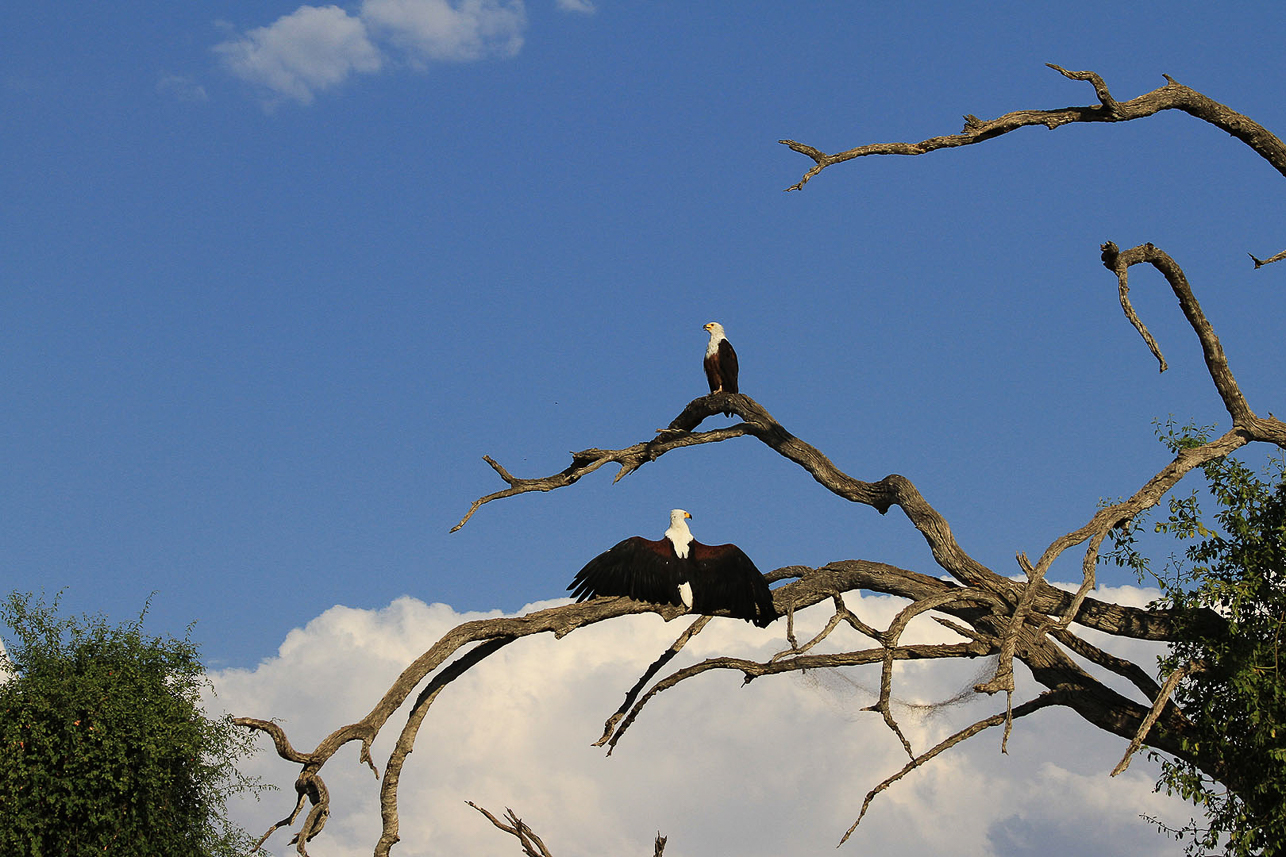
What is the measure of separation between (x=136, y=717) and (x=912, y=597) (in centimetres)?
915

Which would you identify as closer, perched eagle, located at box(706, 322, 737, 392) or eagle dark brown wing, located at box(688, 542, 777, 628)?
eagle dark brown wing, located at box(688, 542, 777, 628)

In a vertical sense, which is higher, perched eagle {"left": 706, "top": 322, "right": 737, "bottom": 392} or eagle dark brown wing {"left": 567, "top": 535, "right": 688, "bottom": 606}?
perched eagle {"left": 706, "top": 322, "right": 737, "bottom": 392}

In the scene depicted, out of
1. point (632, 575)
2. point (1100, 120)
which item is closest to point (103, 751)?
point (632, 575)

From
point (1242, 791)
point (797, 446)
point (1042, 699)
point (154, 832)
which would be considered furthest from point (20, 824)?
point (1242, 791)

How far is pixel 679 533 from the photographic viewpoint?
943cm

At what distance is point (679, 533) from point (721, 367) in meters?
2.57

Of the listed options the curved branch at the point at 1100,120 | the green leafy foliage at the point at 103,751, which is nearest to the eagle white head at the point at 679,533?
the curved branch at the point at 1100,120

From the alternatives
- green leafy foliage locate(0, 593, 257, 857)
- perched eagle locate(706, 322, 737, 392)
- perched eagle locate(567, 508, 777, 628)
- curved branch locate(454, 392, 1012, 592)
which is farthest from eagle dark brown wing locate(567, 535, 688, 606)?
green leafy foliage locate(0, 593, 257, 857)

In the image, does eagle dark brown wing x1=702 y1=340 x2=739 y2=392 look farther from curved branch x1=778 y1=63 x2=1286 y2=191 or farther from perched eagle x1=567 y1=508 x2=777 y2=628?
curved branch x1=778 y1=63 x2=1286 y2=191

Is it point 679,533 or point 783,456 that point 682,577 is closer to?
point 679,533

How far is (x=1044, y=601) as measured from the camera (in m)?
9.15

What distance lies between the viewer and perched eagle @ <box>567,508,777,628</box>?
9.09 meters

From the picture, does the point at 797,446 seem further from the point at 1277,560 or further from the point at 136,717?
the point at 136,717

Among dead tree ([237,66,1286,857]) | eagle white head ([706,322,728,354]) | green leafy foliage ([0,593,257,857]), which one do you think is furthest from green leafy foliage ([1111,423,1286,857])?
green leafy foliage ([0,593,257,857])
